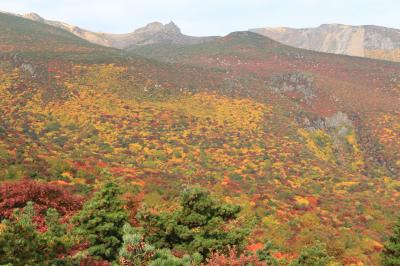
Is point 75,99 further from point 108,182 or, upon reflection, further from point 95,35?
point 95,35

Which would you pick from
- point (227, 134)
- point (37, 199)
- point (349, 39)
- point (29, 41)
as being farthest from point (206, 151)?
point (349, 39)

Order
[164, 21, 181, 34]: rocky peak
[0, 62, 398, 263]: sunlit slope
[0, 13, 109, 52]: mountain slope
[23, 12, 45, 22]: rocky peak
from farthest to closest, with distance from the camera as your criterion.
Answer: [164, 21, 181, 34]: rocky peak < [23, 12, 45, 22]: rocky peak < [0, 13, 109, 52]: mountain slope < [0, 62, 398, 263]: sunlit slope

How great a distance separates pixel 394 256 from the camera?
47.7ft

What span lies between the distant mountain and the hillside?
6328 centimetres

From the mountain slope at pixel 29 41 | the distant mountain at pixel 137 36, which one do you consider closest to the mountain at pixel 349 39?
the distant mountain at pixel 137 36

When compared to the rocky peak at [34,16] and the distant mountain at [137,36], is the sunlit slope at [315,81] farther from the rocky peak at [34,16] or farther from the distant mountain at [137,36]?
the rocky peak at [34,16]

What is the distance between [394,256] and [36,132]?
3301cm

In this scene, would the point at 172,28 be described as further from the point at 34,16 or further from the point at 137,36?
the point at 34,16

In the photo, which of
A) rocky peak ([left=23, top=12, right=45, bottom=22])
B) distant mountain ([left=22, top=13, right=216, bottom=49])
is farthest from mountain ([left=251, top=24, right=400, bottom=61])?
rocky peak ([left=23, top=12, right=45, bottom=22])

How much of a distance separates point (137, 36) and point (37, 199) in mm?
142249

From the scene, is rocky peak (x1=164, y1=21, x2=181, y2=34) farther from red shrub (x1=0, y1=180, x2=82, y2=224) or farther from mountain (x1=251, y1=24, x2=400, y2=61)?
red shrub (x1=0, y1=180, x2=82, y2=224)

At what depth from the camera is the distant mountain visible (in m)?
135

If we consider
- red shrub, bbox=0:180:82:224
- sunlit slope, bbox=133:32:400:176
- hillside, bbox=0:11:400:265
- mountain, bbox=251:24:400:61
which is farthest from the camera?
mountain, bbox=251:24:400:61

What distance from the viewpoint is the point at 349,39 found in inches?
5192
